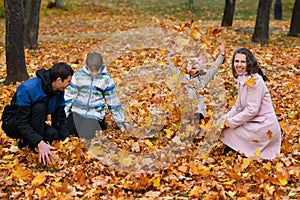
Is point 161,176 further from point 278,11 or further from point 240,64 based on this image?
point 278,11

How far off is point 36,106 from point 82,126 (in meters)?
0.88

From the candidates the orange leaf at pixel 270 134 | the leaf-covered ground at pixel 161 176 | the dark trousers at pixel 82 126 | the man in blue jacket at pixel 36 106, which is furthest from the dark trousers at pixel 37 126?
the orange leaf at pixel 270 134

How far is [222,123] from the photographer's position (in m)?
4.80

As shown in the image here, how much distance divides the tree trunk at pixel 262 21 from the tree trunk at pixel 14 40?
686cm

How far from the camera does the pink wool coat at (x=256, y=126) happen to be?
182 inches

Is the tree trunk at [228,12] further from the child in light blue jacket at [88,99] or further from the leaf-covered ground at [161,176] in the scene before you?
the child in light blue jacket at [88,99]

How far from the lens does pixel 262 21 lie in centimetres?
1206

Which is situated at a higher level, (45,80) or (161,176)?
(45,80)

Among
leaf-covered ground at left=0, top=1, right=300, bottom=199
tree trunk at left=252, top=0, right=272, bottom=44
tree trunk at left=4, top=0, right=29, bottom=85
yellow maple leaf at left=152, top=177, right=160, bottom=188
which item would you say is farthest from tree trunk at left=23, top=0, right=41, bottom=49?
yellow maple leaf at left=152, top=177, right=160, bottom=188

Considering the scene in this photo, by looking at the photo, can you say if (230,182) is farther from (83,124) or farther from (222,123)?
(83,124)

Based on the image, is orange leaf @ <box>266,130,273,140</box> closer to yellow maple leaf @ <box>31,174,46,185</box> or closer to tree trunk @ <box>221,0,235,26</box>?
yellow maple leaf @ <box>31,174,46,185</box>

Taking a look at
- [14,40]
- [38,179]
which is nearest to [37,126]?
[38,179]

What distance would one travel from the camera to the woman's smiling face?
474 cm

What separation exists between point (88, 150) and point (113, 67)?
4789mm
